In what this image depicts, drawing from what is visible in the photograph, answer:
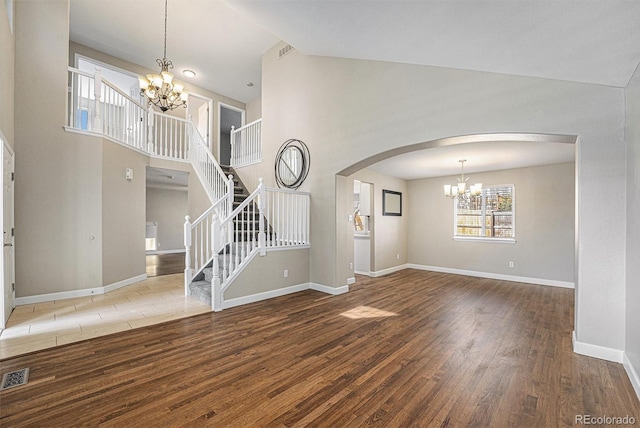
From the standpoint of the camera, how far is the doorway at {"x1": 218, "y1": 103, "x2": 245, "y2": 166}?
873cm

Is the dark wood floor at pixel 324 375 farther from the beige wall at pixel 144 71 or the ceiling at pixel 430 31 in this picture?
the beige wall at pixel 144 71

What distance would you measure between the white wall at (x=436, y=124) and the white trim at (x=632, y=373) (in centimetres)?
13

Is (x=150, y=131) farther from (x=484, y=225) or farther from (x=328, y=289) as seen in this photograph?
(x=484, y=225)

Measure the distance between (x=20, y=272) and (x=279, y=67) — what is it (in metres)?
5.67

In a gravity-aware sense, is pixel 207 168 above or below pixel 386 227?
above

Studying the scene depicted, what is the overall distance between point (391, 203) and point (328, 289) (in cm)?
329

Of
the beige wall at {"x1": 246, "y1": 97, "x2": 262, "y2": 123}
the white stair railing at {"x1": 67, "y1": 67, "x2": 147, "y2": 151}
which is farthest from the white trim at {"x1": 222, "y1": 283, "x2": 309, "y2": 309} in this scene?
the beige wall at {"x1": 246, "y1": 97, "x2": 262, "y2": 123}

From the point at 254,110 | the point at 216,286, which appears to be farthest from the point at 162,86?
the point at 254,110

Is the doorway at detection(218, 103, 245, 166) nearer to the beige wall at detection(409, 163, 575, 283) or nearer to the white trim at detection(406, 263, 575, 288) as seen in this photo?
the beige wall at detection(409, 163, 575, 283)

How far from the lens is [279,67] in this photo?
5922 mm

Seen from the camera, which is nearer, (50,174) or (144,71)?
(50,174)

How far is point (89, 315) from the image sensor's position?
3553 mm

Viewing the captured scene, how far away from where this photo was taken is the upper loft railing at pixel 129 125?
4.55 metres

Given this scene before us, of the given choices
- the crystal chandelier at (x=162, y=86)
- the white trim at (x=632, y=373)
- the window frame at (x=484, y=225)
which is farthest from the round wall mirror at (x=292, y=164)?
the white trim at (x=632, y=373)
